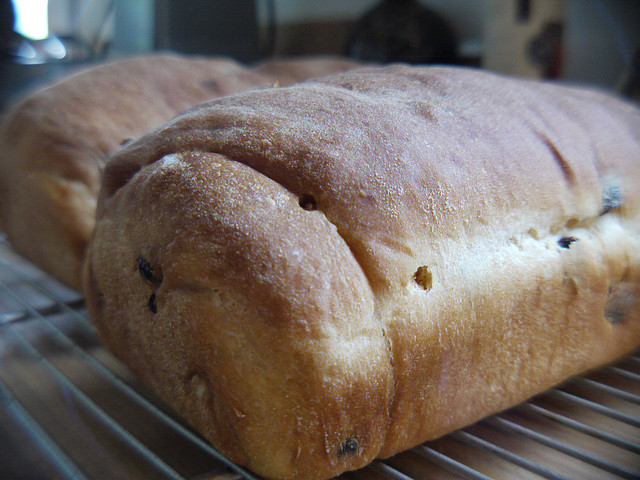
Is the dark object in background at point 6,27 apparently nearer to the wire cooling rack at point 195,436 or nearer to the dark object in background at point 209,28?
the dark object in background at point 209,28

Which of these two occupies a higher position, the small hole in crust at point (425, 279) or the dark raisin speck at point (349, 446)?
the small hole in crust at point (425, 279)

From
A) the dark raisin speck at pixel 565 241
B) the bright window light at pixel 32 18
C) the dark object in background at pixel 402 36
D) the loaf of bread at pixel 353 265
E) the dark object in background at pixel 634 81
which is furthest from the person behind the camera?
the dark object in background at pixel 402 36

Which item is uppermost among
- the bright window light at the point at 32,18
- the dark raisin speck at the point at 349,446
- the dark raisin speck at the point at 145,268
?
the bright window light at the point at 32,18

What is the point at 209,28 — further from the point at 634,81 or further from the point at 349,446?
the point at 349,446

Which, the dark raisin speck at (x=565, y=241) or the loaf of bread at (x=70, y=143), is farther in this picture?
the loaf of bread at (x=70, y=143)

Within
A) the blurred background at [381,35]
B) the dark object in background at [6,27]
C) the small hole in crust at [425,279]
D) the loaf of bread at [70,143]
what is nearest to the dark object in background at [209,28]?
the blurred background at [381,35]

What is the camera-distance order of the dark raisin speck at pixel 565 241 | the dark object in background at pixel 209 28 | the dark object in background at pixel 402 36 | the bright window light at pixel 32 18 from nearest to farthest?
1. the dark raisin speck at pixel 565 241
2. the bright window light at pixel 32 18
3. the dark object in background at pixel 402 36
4. the dark object in background at pixel 209 28

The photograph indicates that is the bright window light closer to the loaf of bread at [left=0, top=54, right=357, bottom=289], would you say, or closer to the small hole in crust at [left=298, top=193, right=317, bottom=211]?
the loaf of bread at [left=0, top=54, right=357, bottom=289]
